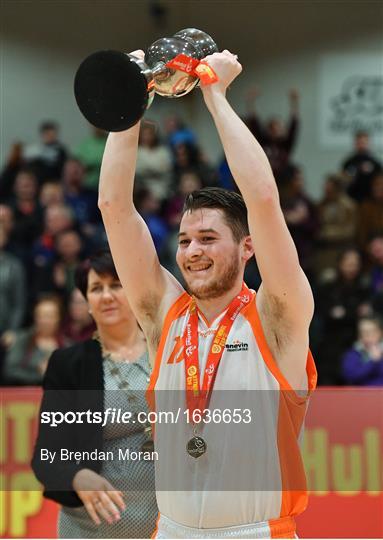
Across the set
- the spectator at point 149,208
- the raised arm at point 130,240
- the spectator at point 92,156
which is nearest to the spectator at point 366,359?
the spectator at point 149,208

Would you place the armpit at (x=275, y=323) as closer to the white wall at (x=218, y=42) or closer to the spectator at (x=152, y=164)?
the spectator at (x=152, y=164)

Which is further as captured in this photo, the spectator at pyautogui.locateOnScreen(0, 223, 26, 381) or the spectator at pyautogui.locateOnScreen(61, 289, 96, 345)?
the spectator at pyautogui.locateOnScreen(0, 223, 26, 381)

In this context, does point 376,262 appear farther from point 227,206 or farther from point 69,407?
point 227,206

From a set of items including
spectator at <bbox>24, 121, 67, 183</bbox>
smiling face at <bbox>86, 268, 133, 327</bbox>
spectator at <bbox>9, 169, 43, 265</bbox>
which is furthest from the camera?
spectator at <bbox>24, 121, 67, 183</bbox>

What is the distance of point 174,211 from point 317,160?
139 inches

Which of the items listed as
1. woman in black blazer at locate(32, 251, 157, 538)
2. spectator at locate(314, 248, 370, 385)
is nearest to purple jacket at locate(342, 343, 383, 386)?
spectator at locate(314, 248, 370, 385)

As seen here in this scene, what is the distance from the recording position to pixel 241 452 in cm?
369

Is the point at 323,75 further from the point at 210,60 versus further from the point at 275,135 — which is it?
the point at 210,60

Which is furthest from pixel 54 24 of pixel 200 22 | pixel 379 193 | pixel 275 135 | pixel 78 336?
pixel 78 336

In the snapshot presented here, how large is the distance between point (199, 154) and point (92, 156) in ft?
4.55

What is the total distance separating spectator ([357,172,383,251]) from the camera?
38.7ft

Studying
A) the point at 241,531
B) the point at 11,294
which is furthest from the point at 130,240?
the point at 11,294

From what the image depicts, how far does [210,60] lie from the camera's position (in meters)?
3.63

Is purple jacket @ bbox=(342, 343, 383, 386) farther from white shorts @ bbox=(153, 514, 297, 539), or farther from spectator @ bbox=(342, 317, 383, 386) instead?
white shorts @ bbox=(153, 514, 297, 539)
